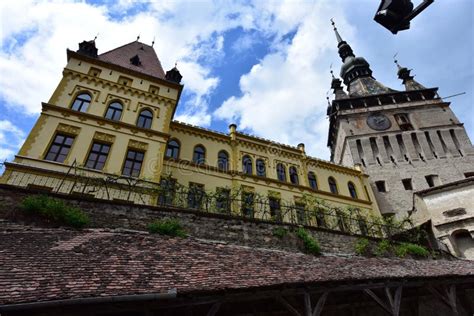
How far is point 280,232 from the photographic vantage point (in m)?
13.0

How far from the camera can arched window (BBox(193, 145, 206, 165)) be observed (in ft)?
65.5

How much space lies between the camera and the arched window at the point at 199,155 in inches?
786

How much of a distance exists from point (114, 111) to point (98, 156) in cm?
369

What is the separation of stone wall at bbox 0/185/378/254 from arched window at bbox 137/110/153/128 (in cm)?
781

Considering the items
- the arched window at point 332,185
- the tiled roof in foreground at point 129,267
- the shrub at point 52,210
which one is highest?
the arched window at point 332,185

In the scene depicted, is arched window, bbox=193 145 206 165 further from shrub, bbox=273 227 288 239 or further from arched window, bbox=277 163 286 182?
shrub, bbox=273 227 288 239

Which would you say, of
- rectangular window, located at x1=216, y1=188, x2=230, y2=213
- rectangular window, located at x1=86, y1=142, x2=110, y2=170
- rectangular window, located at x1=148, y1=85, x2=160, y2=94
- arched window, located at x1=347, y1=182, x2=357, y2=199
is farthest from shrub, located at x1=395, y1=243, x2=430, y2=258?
rectangular window, located at x1=148, y1=85, x2=160, y2=94

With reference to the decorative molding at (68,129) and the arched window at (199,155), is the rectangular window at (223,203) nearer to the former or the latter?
the arched window at (199,155)

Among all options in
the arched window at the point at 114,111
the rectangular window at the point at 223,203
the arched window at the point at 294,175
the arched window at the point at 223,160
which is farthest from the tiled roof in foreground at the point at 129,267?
the arched window at the point at 294,175

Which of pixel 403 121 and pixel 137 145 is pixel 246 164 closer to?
pixel 137 145

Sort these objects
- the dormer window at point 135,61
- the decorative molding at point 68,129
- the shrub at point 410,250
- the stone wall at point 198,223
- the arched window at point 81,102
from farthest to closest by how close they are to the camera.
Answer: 1. the dormer window at point 135,61
2. the arched window at point 81,102
3. the decorative molding at point 68,129
4. the shrub at point 410,250
5. the stone wall at point 198,223

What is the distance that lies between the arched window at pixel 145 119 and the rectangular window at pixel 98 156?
9.08 feet

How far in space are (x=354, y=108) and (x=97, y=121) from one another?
31.5m

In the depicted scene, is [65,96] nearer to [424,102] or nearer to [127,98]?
[127,98]
